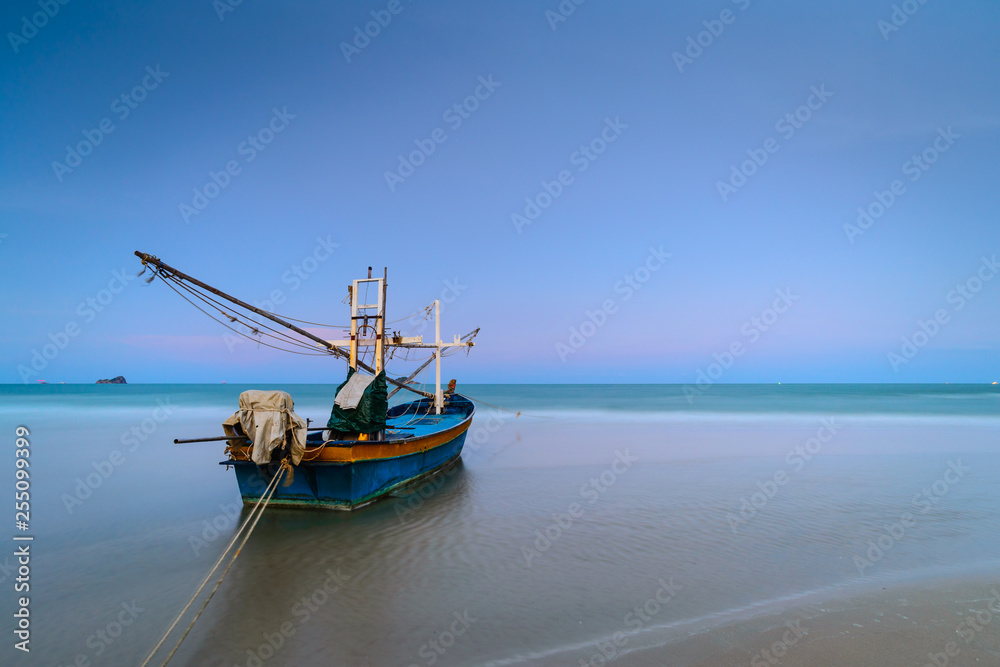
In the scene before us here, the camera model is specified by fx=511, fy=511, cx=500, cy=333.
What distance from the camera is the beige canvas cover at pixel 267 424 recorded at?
398 inches

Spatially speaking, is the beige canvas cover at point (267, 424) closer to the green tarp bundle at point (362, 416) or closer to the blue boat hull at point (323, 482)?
the blue boat hull at point (323, 482)

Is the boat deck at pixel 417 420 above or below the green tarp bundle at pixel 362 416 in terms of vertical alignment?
below

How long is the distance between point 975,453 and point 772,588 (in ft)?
63.6

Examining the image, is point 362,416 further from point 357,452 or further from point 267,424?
point 267,424

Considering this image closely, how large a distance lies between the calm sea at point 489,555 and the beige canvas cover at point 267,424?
1.60 m

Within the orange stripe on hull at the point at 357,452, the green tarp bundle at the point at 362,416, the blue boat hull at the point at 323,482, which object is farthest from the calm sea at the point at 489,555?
the green tarp bundle at the point at 362,416

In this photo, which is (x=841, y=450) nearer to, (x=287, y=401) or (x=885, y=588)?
(x=885, y=588)

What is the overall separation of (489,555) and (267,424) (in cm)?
508

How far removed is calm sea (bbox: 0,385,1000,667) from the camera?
5.96 meters

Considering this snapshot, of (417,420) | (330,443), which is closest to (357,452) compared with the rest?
(330,443)

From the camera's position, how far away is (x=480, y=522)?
1091 centimetres

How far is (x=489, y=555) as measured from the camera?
28.8ft

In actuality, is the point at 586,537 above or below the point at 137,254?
below

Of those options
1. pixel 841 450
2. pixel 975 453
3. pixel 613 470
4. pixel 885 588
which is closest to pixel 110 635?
pixel 885 588
